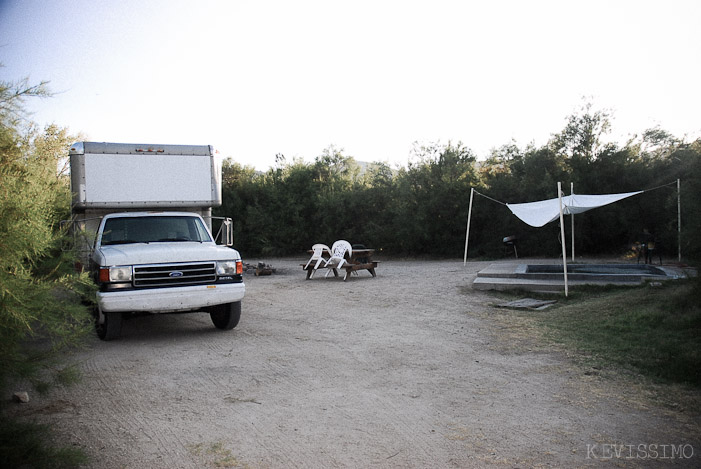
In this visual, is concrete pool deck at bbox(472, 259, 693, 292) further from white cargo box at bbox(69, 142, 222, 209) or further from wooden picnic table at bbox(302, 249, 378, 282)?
white cargo box at bbox(69, 142, 222, 209)

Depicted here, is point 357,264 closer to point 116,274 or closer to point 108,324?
point 108,324

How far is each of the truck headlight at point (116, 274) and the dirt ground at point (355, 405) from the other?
878 millimetres

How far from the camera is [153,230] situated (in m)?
7.46

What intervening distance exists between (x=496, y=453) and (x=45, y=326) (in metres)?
2.93

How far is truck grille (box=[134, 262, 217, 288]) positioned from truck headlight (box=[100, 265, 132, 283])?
0.09 metres

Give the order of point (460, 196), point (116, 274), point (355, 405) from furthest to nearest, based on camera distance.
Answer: point (460, 196)
point (116, 274)
point (355, 405)

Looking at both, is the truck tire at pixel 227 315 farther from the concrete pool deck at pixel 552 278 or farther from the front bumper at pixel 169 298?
the concrete pool deck at pixel 552 278

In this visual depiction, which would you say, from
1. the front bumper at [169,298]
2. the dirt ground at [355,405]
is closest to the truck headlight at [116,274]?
the front bumper at [169,298]

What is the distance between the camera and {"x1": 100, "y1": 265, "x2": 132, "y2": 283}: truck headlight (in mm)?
6113

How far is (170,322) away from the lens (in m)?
8.21

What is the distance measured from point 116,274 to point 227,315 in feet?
5.53

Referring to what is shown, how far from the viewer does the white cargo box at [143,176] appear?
7.49 m

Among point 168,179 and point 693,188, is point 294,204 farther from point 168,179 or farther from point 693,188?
point 693,188

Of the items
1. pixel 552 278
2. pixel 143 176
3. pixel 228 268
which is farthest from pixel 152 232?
pixel 552 278
